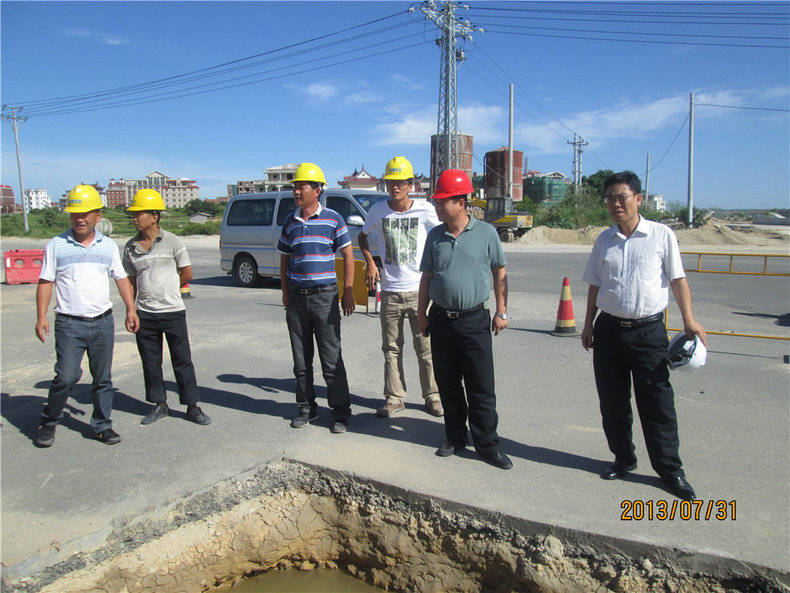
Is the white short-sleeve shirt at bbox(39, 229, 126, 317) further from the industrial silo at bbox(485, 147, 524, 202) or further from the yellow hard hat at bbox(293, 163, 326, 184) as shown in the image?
the industrial silo at bbox(485, 147, 524, 202)

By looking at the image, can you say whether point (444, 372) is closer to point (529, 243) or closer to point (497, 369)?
point (497, 369)

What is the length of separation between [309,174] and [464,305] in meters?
1.62

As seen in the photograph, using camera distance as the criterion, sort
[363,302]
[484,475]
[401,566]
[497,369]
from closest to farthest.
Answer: [401,566] → [484,475] → [497,369] → [363,302]

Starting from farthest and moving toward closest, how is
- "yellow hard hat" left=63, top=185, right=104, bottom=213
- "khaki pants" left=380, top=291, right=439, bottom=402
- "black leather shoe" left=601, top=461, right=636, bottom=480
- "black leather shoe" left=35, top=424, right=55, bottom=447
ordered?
1. "khaki pants" left=380, top=291, right=439, bottom=402
2. "black leather shoe" left=35, top=424, right=55, bottom=447
3. "yellow hard hat" left=63, top=185, right=104, bottom=213
4. "black leather shoe" left=601, top=461, right=636, bottom=480

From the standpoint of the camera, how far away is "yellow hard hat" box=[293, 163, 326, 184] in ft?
14.2

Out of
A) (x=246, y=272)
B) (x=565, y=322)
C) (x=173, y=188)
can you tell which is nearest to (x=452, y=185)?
(x=565, y=322)

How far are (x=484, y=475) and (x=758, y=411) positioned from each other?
273cm

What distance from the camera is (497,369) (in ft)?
20.2

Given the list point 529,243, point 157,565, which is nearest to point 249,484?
point 157,565

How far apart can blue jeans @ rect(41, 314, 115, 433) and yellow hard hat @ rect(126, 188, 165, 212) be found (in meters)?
0.89

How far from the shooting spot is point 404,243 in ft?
15.3

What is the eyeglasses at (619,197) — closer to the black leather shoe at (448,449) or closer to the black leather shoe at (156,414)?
the black leather shoe at (448,449)

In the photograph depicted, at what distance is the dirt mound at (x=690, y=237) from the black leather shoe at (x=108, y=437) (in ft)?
96.0
